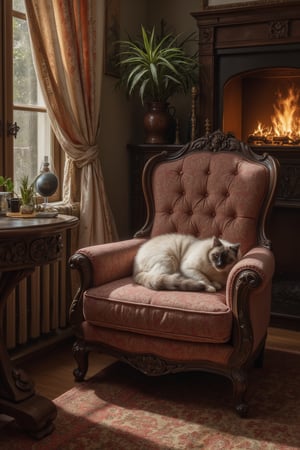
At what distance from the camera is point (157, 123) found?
4125 mm

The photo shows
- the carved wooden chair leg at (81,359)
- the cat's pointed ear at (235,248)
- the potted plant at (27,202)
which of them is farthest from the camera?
the carved wooden chair leg at (81,359)

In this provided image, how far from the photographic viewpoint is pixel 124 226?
4.39 m

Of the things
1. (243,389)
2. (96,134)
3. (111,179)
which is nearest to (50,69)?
(96,134)

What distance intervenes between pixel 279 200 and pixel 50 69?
5.49 feet

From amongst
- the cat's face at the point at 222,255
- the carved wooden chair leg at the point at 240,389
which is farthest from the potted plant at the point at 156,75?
the carved wooden chair leg at the point at 240,389

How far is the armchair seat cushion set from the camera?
2.54 metres

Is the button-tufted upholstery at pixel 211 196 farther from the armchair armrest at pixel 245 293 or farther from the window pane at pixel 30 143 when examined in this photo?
the window pane at pixel 30 143

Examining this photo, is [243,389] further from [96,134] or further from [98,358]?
Answer: [96,134]

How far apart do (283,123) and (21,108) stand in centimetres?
200

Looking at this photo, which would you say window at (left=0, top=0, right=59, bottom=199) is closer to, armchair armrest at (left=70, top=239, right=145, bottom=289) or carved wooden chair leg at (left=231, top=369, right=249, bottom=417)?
armchair armrest at (left=70, top=239, right=145, bottom=289)

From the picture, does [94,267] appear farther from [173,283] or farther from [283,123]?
[283,123]

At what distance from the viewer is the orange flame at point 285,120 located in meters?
4.28

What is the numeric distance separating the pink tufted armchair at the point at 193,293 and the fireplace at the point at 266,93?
79cm

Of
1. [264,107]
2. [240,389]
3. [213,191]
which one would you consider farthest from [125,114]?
[240,389]
